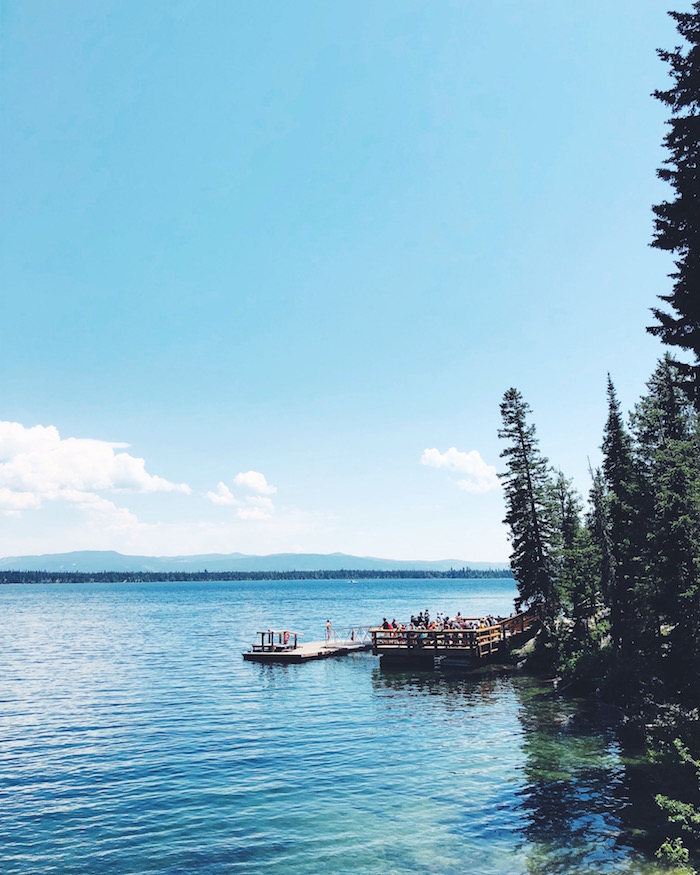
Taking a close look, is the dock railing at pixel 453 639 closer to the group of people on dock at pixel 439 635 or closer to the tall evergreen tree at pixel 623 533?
the group of people on dock at pixel 439 635

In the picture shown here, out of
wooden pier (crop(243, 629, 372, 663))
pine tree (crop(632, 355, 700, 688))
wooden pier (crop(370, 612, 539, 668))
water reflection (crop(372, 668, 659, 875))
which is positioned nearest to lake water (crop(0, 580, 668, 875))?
water reflection (crop(372, 668, 659, 875))

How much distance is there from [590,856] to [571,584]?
28564 millimetres

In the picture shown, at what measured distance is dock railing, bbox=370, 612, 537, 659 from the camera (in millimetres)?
42812

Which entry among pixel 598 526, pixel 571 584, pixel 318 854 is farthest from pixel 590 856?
pixel 598 526

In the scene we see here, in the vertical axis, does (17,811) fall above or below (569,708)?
above

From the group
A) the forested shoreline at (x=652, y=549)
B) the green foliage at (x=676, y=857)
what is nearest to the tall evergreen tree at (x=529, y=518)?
the forested shoreline at (x=652, y=549)

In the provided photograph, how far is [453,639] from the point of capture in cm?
4344

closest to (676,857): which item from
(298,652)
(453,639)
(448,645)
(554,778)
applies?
(554,778)

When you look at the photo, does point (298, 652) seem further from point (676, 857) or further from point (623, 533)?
point (676, 857)

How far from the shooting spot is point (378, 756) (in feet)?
77.5

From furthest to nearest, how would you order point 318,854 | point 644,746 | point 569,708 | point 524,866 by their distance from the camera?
point 569,708 → point 644,746 → point 318,854 → point 524,866

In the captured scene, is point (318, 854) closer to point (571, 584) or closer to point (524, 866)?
point (524, 866)

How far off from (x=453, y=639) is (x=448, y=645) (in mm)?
551

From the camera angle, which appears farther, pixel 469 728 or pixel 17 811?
pixel 469 728
